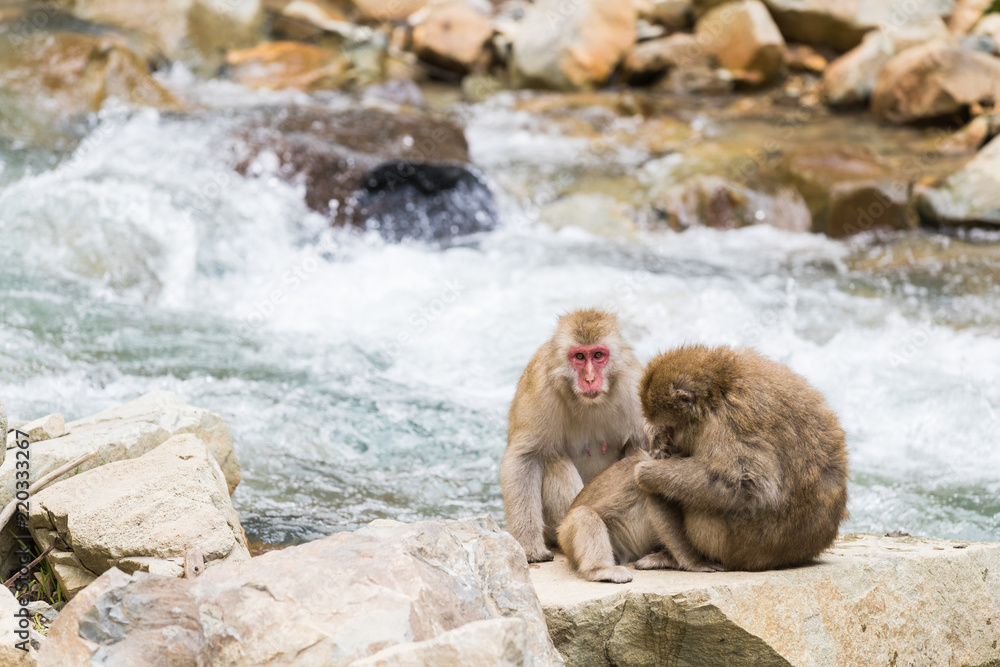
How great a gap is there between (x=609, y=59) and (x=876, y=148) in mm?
4638

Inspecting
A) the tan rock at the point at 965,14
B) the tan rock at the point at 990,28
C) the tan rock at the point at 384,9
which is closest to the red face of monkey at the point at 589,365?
the tan rock at the point at 990,28

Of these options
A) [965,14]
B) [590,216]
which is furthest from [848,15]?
[590,216]

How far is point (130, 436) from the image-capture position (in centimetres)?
383

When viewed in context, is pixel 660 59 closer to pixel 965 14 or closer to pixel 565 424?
pixel 965 14

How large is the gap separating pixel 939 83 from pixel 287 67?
29.5 feet

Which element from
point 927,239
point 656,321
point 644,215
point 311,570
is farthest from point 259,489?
point 927,239

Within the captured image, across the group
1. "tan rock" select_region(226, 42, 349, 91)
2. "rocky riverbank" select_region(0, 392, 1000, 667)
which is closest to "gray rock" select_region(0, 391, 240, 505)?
"rocky riverbank" select_region(0, 392, 1000, 667)

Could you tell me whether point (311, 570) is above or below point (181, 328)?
above

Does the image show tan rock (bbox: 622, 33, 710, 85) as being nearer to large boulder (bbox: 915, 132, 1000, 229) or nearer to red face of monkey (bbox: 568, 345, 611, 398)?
large boulder (bbox: 915, 132, 1000, 229)

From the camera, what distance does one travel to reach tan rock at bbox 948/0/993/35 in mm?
14820

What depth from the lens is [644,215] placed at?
1060 centimetres

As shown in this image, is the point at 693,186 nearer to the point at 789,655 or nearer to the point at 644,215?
the point at 644,215

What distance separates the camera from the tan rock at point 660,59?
15.1 metres

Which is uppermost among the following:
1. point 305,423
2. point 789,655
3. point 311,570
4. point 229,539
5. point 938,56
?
point 938,56
